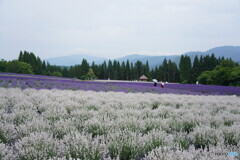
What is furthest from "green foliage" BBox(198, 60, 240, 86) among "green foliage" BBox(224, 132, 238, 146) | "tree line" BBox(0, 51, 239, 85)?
"green foliage" BBox(224, 132, 238, 146)

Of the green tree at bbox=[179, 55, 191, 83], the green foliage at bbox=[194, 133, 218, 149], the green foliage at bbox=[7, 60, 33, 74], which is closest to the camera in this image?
the green foliage at bbox=[194, 133, 218, 149]

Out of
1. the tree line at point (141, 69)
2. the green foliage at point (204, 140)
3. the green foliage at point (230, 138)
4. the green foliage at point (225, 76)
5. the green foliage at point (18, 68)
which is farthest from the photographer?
the tree line at point (141, 69)

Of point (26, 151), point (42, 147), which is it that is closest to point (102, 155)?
point (42, 147)

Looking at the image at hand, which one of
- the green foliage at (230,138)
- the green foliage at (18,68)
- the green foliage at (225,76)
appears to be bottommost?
the green foliage at (230,138)

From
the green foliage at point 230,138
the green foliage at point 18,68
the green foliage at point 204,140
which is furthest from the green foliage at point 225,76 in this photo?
the green foliage at point 18,68

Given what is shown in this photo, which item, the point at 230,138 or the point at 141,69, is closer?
the point at 230,138

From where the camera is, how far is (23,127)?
3.44 meters

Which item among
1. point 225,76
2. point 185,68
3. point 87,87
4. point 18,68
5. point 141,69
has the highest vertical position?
point 141,69

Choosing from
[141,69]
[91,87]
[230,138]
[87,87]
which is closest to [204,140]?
[230,138]

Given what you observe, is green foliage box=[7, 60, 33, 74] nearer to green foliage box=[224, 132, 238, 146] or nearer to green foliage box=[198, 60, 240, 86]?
green foliage box=[198, 60, 240, 86]

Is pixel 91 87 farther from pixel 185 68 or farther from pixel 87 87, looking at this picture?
pixel 185 68

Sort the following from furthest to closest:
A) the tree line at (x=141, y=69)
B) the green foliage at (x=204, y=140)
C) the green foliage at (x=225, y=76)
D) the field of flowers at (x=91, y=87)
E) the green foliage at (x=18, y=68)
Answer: the tree line at (x=141, y=69), the green foliage at (x=18, y=68), the green foliage at (x=225, y=76), the field of flowers at (x=91, y=87), the green foliage at (x=204, y=140)

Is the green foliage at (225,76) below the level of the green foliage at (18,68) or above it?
below

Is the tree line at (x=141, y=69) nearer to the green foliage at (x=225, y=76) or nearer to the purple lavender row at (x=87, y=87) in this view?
the green foliage at (x=225, y=76)
